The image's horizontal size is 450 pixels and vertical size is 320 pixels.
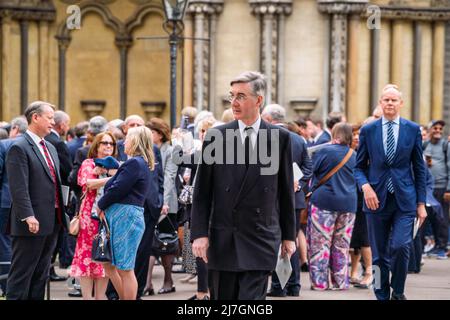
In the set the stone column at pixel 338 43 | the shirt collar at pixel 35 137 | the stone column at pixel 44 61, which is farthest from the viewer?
the stone column at pixel 44 61

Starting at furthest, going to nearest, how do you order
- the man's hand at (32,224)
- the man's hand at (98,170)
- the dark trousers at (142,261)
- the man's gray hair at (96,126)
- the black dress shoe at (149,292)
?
1. the man's gray hair at (96,126)
2. the black dress shoe at (149,292)
3. the dark trousers at (142,261)
4. the man's hand at (98,170)
5. the man's hand at (32,224)

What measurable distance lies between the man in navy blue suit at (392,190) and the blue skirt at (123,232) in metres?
2.24

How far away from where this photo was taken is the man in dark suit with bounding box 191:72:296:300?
8414mm

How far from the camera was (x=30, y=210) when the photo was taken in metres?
10.6

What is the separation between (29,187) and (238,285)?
3.03 metres

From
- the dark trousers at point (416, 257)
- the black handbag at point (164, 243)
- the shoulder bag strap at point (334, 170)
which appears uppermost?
the shoulder bag strap at point (334, 170)

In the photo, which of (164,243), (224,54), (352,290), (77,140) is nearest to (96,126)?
(77,140)

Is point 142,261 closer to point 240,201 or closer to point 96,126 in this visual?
point 96,126

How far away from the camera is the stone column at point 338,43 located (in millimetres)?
21625

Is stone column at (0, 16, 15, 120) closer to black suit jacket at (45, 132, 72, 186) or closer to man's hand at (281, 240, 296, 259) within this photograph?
black suit jacket at (45, 132, 72, 186)

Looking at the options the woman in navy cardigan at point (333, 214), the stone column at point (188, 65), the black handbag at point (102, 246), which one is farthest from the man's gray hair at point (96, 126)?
the stone column at point (188, 65)

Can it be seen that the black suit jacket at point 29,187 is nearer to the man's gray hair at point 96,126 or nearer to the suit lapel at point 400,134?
the suit lapel at point 400,134
